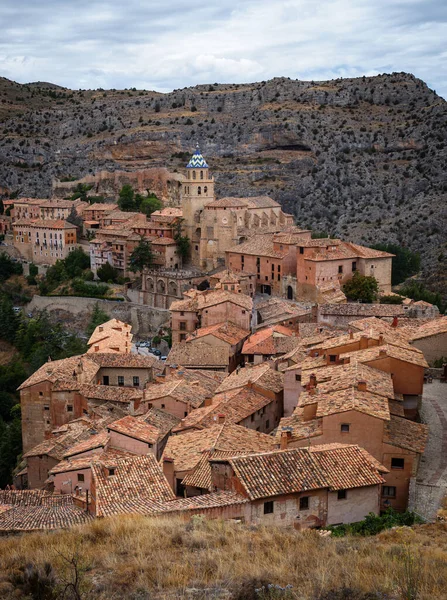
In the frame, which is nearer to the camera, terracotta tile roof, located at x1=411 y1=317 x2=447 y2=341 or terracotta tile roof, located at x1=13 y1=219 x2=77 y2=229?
terracotta tile roof, located at x1=411 y1=317 x2=447 y2=341

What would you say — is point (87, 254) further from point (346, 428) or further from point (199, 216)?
point (346, 428)

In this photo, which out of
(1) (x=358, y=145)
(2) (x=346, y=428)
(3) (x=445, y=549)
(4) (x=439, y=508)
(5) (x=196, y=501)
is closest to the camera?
(3) (x=445, y=549)

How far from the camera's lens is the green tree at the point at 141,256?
52.2 meters

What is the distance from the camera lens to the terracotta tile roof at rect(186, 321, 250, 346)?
34.1 metres

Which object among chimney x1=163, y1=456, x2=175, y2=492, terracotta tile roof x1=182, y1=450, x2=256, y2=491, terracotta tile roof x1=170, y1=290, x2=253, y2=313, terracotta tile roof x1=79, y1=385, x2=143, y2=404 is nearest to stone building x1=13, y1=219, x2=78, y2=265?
terracotta tile roof x1=170, y1=290, x2=253, y2=313

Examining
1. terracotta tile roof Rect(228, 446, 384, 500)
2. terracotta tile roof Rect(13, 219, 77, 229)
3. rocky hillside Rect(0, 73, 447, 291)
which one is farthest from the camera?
rocky hillside Rect(0, 73, 447, 291)

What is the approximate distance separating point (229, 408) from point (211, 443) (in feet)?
14.9

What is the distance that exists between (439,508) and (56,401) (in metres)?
16.1

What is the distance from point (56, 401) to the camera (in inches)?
1078

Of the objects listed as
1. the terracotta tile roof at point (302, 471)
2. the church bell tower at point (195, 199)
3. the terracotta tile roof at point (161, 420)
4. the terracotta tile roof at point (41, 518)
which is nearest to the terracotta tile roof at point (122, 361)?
the terracotta tile roof at point (161, 420)

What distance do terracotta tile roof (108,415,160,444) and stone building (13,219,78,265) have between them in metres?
42.0

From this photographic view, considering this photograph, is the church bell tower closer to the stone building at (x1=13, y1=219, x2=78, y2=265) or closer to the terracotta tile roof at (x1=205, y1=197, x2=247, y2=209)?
the terracotta tile roof at (x1=205, y1=197, x2=247, y2=209)

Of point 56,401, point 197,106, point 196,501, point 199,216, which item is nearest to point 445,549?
point 196,501

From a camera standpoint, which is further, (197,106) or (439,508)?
(197,106)
